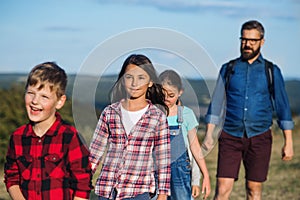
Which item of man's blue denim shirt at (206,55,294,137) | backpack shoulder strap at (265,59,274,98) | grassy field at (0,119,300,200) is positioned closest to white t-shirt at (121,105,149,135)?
man's blue denim shirt at (206,55,294,137)

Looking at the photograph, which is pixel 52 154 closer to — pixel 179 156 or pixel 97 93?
pixel 97 93

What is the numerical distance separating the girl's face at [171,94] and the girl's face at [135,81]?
74 cm

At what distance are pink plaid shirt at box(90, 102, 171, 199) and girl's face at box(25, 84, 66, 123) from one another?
701 millimetres

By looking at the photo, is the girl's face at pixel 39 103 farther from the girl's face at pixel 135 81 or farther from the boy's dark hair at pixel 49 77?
the girl's face at pixel 135 81

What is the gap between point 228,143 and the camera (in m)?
7.14

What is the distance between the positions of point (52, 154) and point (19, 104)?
760cm

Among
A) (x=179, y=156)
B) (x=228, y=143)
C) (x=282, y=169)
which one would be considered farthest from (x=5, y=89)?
(x=179, y=156)

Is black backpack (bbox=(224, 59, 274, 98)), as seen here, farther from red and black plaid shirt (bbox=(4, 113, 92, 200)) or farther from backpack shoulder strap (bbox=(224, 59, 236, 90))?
red and black plaid shirt (bbox=(4, 113, 92, 200))

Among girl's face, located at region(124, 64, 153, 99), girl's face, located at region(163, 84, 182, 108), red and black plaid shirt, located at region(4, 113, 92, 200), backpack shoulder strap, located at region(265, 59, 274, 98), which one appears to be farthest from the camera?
backpack shoulder strap, located at region(265, 59, 274, 98)

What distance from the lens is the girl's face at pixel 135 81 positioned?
16.1ft

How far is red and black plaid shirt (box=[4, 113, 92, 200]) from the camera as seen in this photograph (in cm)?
415

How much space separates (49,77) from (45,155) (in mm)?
444

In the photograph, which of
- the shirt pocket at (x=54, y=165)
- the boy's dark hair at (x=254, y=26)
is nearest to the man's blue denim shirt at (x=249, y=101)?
the boy's dark hair at (x=254, y=26)

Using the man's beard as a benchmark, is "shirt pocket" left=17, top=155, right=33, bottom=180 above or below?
below
